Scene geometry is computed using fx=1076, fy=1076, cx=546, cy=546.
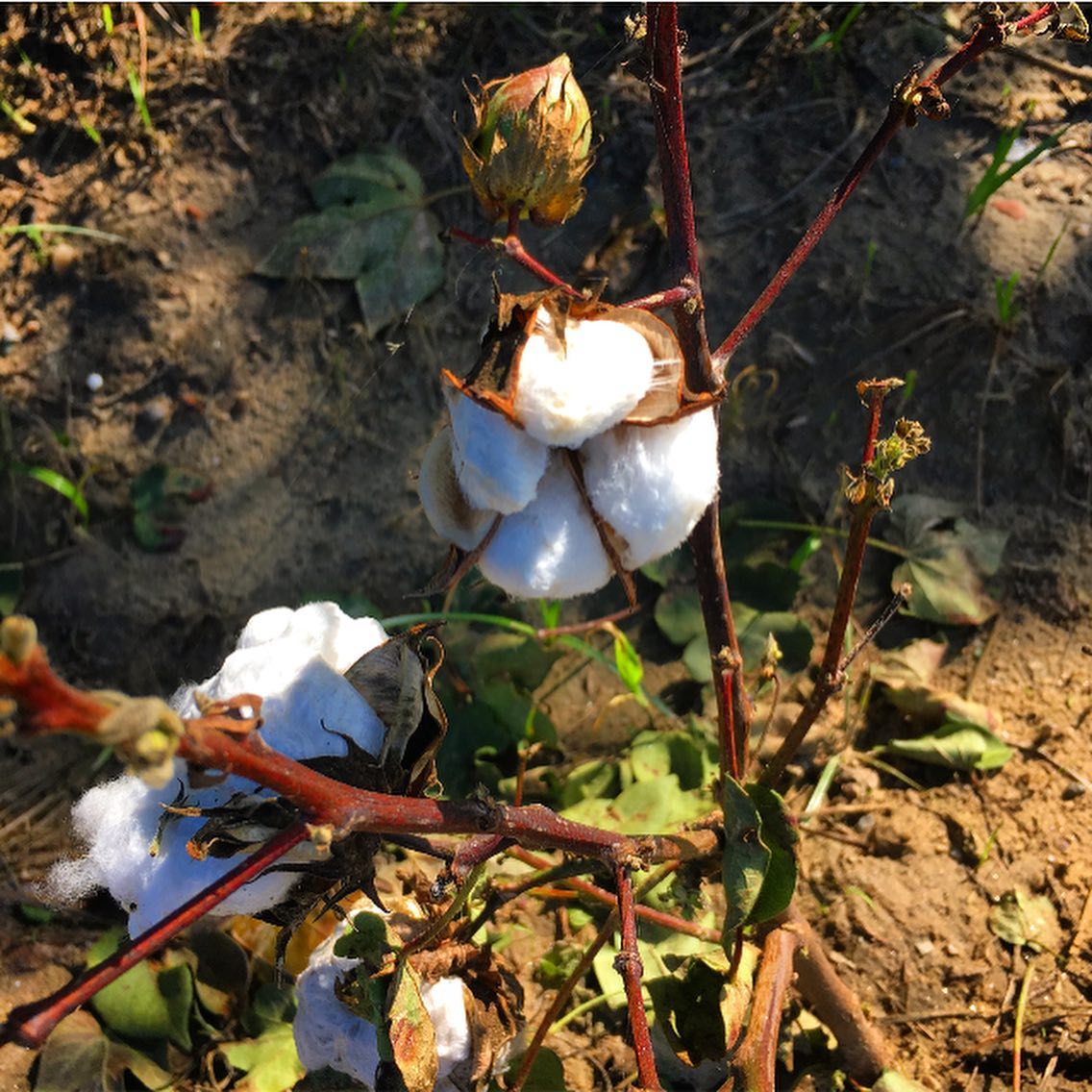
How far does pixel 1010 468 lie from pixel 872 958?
1.00m

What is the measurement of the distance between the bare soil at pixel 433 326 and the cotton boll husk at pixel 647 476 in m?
1.04

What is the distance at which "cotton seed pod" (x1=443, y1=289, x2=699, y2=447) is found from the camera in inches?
37.1

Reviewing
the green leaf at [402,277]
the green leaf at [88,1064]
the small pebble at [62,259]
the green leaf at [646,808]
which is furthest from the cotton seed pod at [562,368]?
the small pebble at [62,259]

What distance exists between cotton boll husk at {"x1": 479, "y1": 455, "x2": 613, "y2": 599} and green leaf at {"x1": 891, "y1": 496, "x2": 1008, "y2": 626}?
3.90 feet

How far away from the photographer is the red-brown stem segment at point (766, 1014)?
1.26m

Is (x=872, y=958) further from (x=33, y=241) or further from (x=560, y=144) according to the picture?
(x=33, y=241)

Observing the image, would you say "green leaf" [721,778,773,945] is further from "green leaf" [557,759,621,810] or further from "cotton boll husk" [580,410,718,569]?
"green leaf" [557,759,621,810]

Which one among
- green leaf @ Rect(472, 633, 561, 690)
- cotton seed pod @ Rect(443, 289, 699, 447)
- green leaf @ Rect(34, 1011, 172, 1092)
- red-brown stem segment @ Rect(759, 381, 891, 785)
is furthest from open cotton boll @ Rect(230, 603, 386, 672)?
green leaf @ Rect(34, 1011, 172, 1092)

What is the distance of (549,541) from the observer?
1.01m

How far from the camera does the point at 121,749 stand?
2.07 feet

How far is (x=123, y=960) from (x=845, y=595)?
2.76 ft

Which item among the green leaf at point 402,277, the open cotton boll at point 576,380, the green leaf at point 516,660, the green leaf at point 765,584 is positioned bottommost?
the green leaf at point 516,660

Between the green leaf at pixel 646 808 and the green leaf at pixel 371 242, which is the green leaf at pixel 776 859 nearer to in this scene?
the green leaf at pixel 646 808

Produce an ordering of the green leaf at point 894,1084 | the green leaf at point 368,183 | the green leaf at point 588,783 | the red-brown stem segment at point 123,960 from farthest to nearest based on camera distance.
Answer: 1. the green leaf at point 368,183
2. the green leaf at point 588,783
3. the green leaf at point 894,1084
4. the red-brown stem segment at point 123,960
